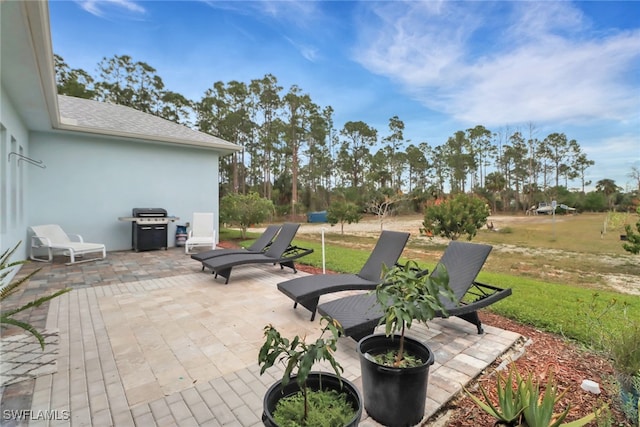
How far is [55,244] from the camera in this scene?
7.05 m

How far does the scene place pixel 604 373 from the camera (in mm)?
2496

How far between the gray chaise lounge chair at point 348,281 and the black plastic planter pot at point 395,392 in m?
1.75

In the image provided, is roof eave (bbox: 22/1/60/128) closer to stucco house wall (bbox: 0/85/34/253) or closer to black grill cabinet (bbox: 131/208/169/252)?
stucco house wall (bbox: 0/85/34/253)

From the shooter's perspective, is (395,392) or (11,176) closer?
(395,392)

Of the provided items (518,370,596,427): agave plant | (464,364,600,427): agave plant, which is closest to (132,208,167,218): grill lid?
(464,364,600,427): agave plant

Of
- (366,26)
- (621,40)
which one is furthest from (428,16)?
(621,40)

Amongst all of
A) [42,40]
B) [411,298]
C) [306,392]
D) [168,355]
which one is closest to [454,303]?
[411,298]

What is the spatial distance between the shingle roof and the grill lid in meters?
2.16

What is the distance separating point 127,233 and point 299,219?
66.1ft

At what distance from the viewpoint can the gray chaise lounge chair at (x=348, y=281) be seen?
3.71m

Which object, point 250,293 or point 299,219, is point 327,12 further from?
point 299,219

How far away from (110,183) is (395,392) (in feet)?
32.7

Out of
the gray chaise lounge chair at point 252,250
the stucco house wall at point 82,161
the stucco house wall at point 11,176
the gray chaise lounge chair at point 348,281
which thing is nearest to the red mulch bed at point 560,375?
the gray chaise lounge chair at point 348,281

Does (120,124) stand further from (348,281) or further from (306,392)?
(306,392)
